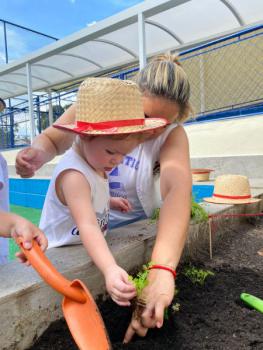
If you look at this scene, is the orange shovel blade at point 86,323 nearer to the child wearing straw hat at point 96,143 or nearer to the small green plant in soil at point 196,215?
the child wearing straw hat at point 96,143

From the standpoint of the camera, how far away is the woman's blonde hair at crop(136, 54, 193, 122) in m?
1.32

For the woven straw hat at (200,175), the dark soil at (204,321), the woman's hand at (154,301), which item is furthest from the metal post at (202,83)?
the woman's hand at (154,301)

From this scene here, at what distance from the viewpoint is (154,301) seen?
2.91ft

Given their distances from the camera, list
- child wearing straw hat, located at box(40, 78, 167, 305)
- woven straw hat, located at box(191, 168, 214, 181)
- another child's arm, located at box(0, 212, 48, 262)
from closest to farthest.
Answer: another child's arm, located at box(0, 212, 48, 262) → child wearing straw hat, located at box(40, 78, 167, 305) → woven straw hat, located at box(191, 168, 214, 181)

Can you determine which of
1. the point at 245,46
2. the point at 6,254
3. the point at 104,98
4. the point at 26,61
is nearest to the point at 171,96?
A: the point at 104,98

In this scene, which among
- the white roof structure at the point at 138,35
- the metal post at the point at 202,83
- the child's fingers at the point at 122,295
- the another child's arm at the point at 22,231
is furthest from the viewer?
the metal post at the point at 202,83

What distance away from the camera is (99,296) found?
1.19 meters

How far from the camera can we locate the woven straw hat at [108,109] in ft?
3.40

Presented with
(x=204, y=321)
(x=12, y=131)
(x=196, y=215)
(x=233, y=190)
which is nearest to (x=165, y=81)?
(x=196, y=215)

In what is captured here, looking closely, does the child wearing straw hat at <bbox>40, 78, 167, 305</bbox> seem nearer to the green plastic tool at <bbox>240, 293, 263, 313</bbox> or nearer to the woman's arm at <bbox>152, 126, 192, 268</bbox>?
the woman's arm at <bbox>152, 126, 192, 268</bbox>

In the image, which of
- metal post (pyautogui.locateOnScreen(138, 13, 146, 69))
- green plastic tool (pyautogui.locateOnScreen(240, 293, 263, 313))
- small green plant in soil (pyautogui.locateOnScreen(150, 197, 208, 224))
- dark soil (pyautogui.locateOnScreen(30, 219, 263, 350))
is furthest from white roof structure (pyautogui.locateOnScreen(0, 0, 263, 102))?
green plastic tool (pyautogui.locateOnScreen(240, 293, 263, 313))

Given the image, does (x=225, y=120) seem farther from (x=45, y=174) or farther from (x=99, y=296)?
(x=99, y=296)

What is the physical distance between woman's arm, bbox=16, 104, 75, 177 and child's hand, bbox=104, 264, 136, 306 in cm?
69

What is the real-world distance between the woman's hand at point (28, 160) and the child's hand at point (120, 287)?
68cm
